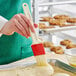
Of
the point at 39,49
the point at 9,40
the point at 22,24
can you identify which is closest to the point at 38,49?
the point at 39,49

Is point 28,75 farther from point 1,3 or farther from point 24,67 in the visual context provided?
point 1,3

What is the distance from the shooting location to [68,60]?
117 centimetres

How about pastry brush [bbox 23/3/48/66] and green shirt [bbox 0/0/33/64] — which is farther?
green shirt [bbox 0/0/33/64]

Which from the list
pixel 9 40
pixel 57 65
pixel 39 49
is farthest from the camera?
pixel 9 40

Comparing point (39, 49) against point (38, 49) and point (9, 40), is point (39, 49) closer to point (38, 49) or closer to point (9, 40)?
point (38, 49)

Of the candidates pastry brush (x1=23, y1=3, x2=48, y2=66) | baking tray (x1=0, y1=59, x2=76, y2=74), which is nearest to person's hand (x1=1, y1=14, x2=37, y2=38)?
pastry brush (x1=23, y1=3, x2=48, y2=66)

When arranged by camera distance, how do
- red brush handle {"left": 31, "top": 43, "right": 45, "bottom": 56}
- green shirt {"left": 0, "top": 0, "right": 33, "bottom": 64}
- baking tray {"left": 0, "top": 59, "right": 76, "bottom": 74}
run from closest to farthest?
1. red brush handle {"left": 31, "top": 43, "right": 45, "bottom": 56}
2. baking tray {"left": 0, "top": 59, "right": 76, "bottom": 74}
3. green shirt {"left": 0, "top": 0, "right": 33, "bottom": 64}

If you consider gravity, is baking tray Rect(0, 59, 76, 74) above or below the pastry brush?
below

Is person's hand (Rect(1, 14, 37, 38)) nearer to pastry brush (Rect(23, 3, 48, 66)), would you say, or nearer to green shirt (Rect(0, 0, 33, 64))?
pastry brush (Rect(23, 3, 48, 66))

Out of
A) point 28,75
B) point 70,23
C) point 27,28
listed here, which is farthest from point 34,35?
point 70,23

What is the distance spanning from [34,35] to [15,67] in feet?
0.77

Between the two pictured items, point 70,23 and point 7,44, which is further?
point 70,23

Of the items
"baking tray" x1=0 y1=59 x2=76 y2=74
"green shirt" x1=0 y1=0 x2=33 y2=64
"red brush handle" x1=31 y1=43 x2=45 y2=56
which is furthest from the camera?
"green shirt" x1=0 y1=0 x2=33 y2=64

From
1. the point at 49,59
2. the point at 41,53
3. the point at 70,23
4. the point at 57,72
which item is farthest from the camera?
the point at 70,23
